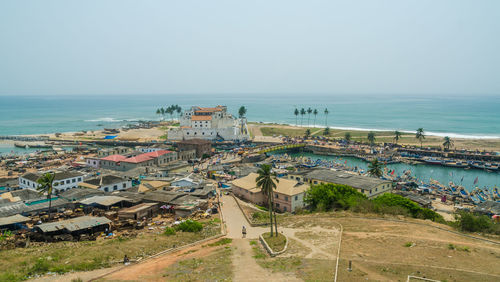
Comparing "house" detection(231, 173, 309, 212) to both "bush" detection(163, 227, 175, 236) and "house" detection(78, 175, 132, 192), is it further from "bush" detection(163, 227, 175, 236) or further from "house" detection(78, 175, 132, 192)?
"house" detection(78, 175, 132, 192)

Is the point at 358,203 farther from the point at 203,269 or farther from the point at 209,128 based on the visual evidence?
the point at 209,128

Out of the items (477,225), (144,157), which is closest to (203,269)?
(477,225)

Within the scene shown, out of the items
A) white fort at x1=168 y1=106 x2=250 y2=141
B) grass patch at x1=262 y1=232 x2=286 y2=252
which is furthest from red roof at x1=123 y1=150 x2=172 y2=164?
grass patch at x1=262 y1=232 x2=286 y2=252

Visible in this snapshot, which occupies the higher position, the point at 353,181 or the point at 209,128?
the point at 209,128

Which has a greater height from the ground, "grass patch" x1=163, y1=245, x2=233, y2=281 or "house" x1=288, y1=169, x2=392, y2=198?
"grass patch" x1=163, y1=245, x2=233, y2=281

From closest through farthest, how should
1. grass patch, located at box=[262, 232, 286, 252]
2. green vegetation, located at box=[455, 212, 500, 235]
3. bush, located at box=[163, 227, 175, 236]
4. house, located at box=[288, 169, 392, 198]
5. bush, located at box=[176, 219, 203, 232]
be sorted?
1. grass patch, located at box=[262, 232, 286, 252]
2. green vegetation, located at box=[455, 212, 500, 235]
3. bush, located at box=[163, 227, 175, 236]
4. bush, located at box=[176, 219, 203, 232]
5. house, located at box=[288, 169, 392, 198]

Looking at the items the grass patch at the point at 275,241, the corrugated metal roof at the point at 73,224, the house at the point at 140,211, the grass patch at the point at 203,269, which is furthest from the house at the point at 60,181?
the grass patch at the point at 275,241

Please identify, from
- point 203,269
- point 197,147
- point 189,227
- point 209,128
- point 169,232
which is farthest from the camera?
point 209,128
